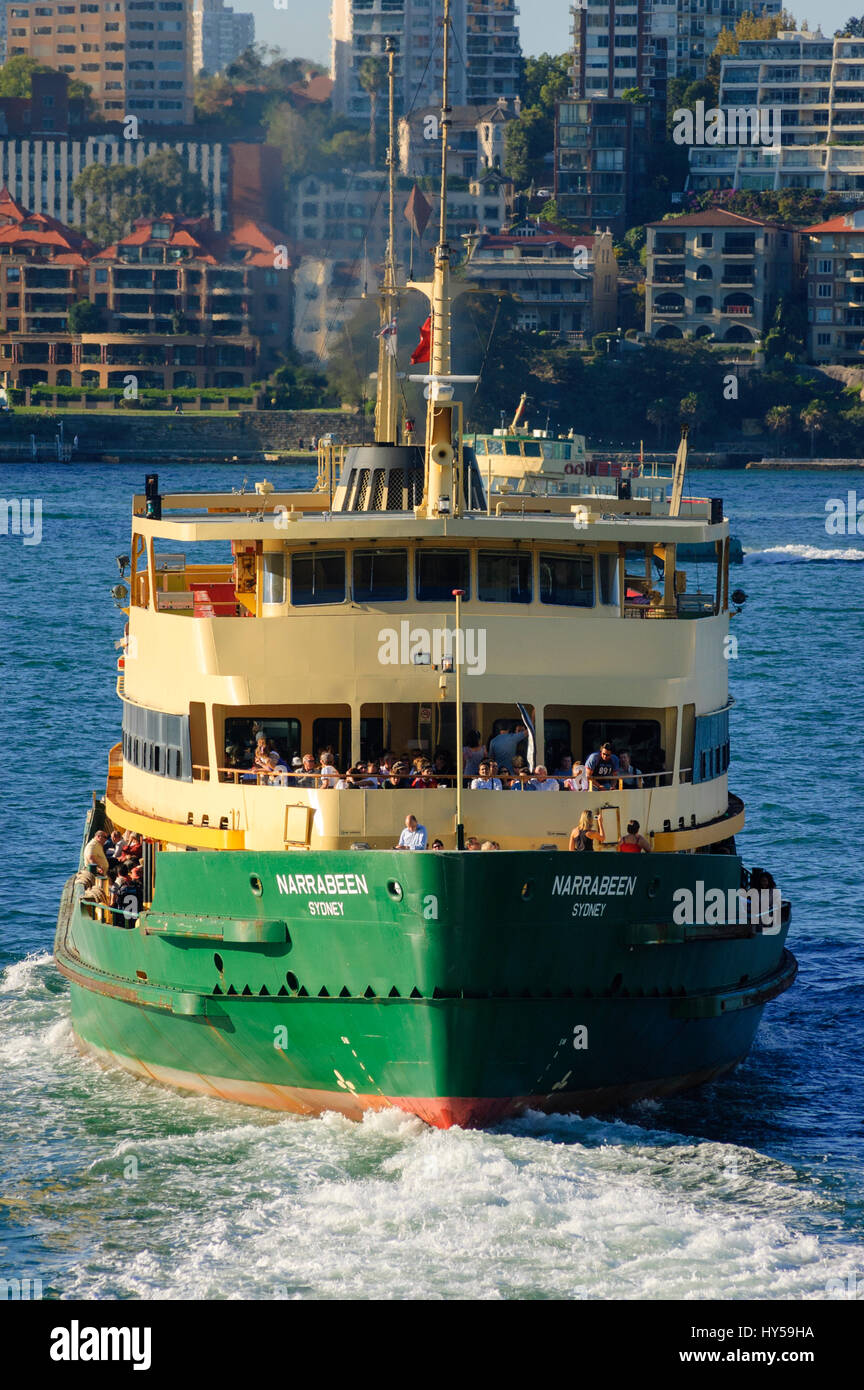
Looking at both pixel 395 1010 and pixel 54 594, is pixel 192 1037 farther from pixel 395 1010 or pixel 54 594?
pixel 54 594

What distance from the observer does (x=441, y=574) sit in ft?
83.6

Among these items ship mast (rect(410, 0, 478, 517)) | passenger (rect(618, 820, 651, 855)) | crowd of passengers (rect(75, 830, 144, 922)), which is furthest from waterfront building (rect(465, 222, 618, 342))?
passenger (rect(618, 820, 651, 855))

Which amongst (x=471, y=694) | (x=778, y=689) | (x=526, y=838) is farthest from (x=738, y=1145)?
(x=778, y=689)

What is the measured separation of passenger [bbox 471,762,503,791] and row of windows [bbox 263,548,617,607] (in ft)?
8.28

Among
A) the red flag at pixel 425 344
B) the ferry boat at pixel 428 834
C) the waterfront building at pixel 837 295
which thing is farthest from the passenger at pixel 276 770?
the waterfront building at pixel 837 295

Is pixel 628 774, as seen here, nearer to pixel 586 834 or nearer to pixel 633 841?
pixel 633 841

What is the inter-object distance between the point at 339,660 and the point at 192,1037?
4.59 metres

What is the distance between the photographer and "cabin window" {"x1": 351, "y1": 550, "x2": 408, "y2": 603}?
2530cm

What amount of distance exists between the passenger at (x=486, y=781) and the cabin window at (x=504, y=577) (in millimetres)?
2570

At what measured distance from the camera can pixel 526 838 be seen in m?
23.7

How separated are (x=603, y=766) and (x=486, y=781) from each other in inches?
62.2

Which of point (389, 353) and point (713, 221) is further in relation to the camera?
point (713, 221)

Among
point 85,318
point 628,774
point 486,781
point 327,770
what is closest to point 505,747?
point 486,781

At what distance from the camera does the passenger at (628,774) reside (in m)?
24.6
